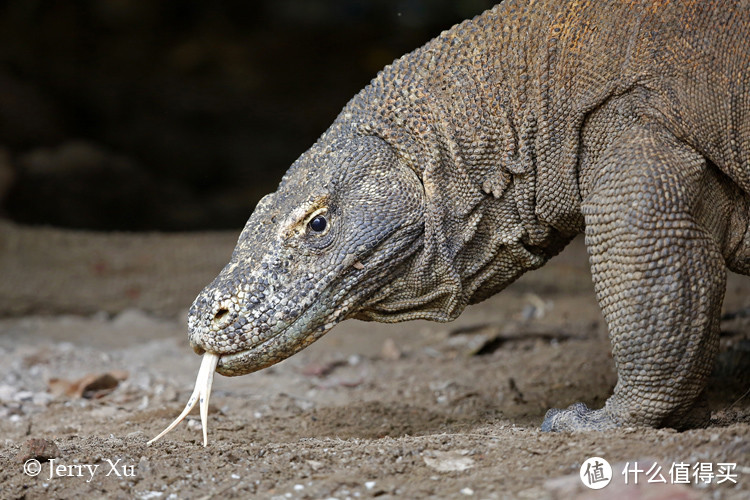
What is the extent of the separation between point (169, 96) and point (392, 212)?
7783mm

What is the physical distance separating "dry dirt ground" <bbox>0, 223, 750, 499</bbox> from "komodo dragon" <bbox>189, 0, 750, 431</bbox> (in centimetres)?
50

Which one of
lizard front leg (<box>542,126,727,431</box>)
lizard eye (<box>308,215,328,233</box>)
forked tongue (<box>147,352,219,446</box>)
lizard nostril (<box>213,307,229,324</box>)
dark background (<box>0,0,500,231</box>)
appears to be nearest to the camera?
lizard front leg (<box>542,126,727,431</box>)

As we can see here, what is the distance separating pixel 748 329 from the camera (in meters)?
5.37

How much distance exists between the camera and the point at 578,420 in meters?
3.60

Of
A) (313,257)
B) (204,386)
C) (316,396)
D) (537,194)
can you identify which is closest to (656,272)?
(537,194)

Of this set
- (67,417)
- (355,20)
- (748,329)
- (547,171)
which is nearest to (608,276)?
(547,171)

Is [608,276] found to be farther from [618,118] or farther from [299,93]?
[299,93]

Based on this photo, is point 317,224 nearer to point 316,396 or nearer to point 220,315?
point 220,315

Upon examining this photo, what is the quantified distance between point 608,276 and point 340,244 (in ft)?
3.78

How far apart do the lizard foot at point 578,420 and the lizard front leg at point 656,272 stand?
2cm

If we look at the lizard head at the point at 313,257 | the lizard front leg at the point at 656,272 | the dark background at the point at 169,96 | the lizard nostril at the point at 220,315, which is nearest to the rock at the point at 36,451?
the lizard head at the point at 313,257

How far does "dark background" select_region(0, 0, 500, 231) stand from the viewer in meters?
9.62

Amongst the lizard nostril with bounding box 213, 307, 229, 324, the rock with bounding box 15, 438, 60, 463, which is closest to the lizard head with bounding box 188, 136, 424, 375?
the lizard nostril with bounding box 213, 307, 229, 324

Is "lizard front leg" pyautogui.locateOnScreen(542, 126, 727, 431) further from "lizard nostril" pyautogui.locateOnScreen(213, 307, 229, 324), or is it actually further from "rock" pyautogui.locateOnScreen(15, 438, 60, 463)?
"rock" pyautogui.locateOnScreen(15, 438, 60, 463)
